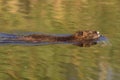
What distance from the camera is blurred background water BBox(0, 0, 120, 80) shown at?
269 inches

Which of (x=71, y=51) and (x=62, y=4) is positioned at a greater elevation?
(x=62, y=4)

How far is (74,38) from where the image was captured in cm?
844

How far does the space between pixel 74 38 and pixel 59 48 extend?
0.52m

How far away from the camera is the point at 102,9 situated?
11938mm

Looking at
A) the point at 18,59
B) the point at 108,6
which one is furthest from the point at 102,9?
the point at 18,59

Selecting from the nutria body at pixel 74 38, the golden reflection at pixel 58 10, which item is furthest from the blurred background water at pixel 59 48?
the nutria body at pixel 74 38

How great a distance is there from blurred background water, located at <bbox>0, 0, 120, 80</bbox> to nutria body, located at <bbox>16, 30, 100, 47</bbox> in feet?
0.63

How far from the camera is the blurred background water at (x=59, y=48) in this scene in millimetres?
6836

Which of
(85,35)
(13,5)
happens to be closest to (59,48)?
(85,35)

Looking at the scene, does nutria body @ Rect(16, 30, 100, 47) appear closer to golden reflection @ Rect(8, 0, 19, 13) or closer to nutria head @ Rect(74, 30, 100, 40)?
nutria head @ Rect(74, 30, 100, 40)

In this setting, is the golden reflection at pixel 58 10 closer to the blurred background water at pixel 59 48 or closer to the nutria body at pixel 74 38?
the blurred background water at pixel 59 48

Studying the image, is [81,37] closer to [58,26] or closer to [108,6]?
[58,26]

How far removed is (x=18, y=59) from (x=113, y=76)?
1.67 meters

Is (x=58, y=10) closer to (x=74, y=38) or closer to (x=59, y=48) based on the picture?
(x=74, y=38)
